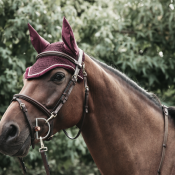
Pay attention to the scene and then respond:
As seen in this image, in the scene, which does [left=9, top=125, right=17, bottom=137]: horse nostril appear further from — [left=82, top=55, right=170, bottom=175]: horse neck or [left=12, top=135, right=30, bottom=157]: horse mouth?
[left=82, top=55, right=170, bottom=175]: horse neck

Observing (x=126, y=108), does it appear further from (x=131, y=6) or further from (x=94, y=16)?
(x=131, y=6)

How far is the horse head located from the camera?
164 cm

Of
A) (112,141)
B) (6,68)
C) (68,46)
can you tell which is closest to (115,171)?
(112,141)

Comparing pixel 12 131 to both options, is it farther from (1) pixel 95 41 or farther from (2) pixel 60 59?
(1) pixel 95 41

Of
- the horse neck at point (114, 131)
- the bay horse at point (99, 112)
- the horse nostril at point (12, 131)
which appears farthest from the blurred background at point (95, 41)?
the horse nostril at point (12, 131)

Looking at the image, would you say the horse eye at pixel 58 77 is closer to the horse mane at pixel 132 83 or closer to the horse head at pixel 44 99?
the horse head at pixel 44 99

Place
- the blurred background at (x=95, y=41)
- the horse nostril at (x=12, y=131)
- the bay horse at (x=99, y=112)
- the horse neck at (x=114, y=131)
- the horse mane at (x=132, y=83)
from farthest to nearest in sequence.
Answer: the blurred background at (x=95, y=41)
the horse mane at (x=132, y=83)
the horse neck at (x=114, y=131)
the bay horse at (x=99, y=112)
the horse nostril at (x=12, y=131)

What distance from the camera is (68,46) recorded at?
1882 mm

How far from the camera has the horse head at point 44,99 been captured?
5.39 feet

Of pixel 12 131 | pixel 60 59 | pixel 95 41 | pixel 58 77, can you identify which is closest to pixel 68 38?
pixel 60 59

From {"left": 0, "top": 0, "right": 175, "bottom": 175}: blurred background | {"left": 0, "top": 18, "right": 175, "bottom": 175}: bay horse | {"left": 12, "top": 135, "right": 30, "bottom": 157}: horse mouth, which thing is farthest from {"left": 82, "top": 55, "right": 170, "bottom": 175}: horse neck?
{"left": 0, "top": 0, "right": 175, "bottom": 175}: blurred background

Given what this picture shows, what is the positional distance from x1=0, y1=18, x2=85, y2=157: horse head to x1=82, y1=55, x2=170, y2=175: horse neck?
0.14 m

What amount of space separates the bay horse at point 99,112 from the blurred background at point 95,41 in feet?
5.15

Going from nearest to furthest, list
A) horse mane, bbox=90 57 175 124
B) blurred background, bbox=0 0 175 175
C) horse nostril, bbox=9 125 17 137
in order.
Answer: horse nostril, bbox=9 125 17 137 < horse mane, bbox=90 57 175 124 < blurred background, bbox=0 0 175 175
